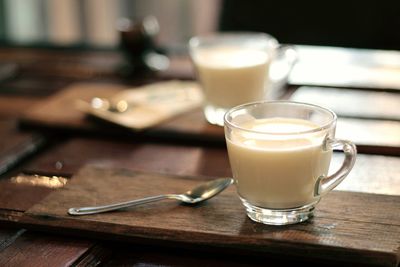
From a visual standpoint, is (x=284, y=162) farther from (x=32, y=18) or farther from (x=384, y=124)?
(x=32, y=18)

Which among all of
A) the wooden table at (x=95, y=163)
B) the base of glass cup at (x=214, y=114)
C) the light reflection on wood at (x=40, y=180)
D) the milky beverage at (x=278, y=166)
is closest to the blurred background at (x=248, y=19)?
the wooden table at (x=95, y=163)

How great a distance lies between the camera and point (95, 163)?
1.03 metres

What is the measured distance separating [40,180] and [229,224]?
0.31 m

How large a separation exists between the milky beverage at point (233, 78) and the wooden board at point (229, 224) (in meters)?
0.29

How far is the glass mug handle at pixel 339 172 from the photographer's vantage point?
777mm

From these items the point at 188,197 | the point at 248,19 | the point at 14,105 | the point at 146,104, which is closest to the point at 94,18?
the point at 248,19

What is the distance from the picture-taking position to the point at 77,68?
5.09 ft

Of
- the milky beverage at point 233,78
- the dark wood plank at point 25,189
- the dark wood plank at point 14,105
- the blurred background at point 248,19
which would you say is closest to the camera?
the dark wood plank at point 25,189

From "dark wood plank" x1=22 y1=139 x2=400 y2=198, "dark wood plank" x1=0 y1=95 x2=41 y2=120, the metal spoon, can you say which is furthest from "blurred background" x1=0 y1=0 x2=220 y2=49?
the metal spoon

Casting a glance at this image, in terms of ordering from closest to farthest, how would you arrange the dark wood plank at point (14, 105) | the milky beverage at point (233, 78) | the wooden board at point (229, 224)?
the wooden board at point (229, 224)
the milky beverage at point (233, 78)
the dark wood plank at point (14, 105)

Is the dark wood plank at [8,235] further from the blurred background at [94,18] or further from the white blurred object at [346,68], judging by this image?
the blurred background at [94,18]

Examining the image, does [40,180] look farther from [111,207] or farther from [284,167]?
[284,167]

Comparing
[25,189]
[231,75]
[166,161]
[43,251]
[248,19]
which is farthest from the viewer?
[248,19]

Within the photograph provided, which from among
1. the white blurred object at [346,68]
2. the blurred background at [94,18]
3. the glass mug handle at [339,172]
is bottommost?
the blurred background at [94,18]
